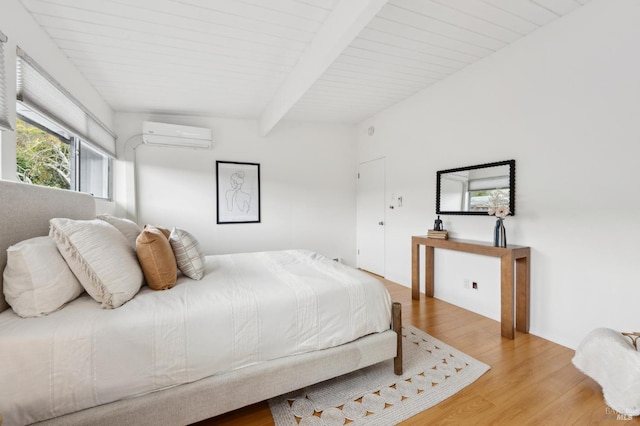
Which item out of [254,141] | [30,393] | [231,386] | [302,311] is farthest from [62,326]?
[254,141]

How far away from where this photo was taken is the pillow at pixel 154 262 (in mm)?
1569

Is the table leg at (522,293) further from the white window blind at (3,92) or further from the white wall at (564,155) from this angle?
the white window blind at (3,92)

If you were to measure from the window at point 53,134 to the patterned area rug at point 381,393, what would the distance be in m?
2.50

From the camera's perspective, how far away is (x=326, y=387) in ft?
5.59

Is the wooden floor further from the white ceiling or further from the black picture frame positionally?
the white ceiling

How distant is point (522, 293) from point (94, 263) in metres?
3.16

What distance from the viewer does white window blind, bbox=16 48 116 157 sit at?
5.88 ft

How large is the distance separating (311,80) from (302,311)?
194 cm

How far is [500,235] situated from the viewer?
247cm

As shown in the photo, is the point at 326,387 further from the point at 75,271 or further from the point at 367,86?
the point at 367,86

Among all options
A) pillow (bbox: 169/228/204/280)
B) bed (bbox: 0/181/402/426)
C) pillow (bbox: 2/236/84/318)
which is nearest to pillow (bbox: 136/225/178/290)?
bed (bbox: 0/181/402/426)

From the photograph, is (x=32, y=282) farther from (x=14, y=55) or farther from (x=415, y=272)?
(x=415, y=272)

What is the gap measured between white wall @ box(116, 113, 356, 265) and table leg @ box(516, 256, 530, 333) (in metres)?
2.72

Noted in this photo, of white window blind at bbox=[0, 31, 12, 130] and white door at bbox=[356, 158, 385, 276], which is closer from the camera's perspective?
white window blind at bbox=[0, 31, 12, 130]
